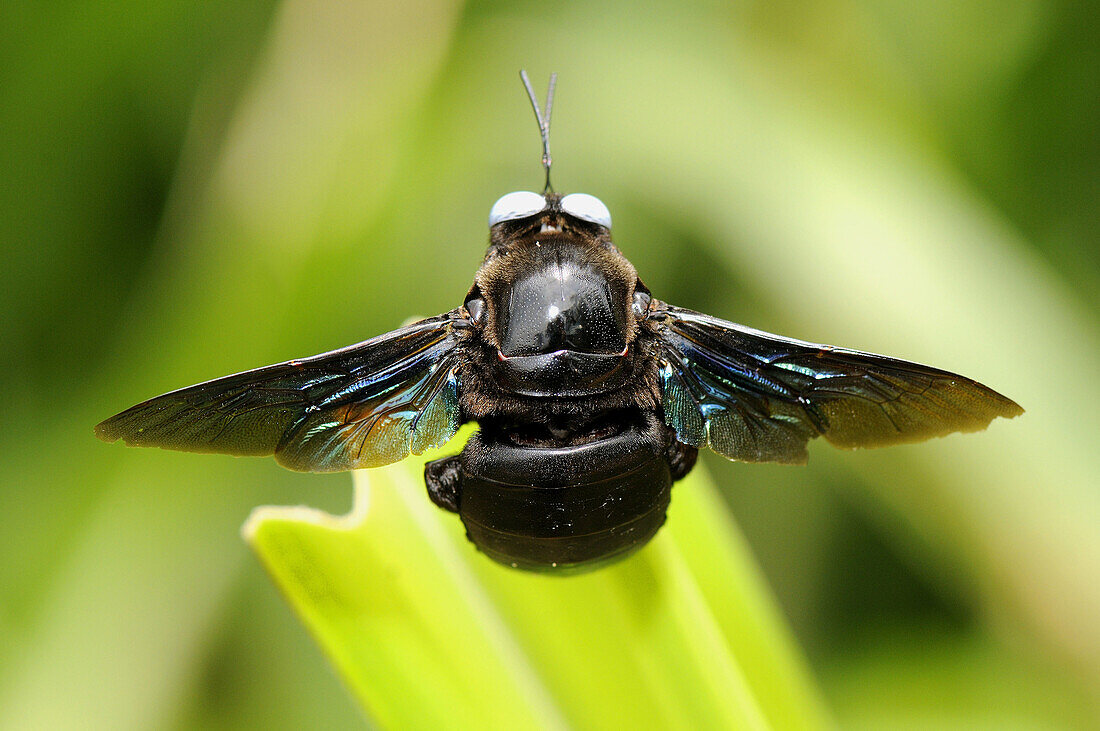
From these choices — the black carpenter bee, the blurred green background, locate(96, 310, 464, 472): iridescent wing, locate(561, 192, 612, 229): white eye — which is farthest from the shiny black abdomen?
the blurred green background

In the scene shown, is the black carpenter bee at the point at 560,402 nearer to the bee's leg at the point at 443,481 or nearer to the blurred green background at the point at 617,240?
the bee's leg at the point at 443,481

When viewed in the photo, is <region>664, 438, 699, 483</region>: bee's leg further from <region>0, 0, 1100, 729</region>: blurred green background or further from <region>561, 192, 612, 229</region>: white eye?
<region>0, 0, 1100, 729</region>: blurred green background

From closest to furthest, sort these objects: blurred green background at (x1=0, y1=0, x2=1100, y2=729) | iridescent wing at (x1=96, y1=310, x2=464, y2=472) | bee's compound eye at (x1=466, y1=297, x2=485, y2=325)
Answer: iridescent wing at (x1=96, y1=310, x2=464, y2=472), bee's compound eye at (x1=466, y1=297, x2=485, y2=325), blurred green background at (x1=0, y1=0, x2=1100, y2=729)

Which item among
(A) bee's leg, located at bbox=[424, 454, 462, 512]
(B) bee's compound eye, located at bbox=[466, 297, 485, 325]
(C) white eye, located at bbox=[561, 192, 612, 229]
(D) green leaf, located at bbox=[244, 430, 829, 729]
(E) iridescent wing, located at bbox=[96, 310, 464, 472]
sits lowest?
(D) green leaf, located at bbox=[244, 430, 829, 729]

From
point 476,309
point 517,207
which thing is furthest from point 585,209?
point 476,309

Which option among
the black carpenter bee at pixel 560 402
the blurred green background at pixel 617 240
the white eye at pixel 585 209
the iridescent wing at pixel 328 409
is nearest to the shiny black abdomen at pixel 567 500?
the black carpenter bee at pixel 560 402

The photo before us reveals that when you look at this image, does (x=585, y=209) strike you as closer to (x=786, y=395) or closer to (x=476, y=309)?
(x=476, y=309)

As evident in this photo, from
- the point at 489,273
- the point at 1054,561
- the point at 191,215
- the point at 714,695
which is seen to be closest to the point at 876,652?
the point at 1054,561
